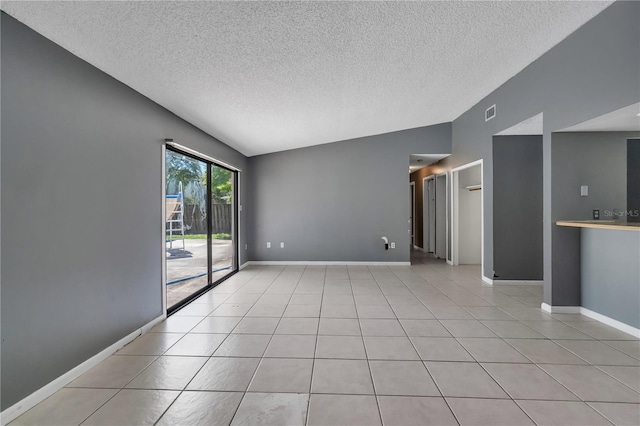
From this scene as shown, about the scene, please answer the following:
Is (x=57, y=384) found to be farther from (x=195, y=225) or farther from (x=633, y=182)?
(x=633, y=182)

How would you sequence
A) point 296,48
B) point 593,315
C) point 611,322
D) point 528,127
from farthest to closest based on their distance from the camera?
1. point 528,127
2. point 593,315
3. point 611,322
4. point 296,48

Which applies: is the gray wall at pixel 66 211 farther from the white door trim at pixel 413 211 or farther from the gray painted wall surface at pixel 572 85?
the white door trim at pixel 413 211

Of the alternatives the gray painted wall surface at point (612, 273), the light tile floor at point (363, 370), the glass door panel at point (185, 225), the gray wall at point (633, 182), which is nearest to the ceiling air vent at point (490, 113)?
the gray wall at point (633, 182)

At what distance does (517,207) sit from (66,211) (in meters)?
5.62

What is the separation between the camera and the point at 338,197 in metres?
5.97

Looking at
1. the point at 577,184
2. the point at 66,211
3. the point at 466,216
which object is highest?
the point at 577,184

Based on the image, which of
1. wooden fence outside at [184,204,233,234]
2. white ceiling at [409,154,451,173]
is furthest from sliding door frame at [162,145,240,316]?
white ceiling at [409,154,451,173]

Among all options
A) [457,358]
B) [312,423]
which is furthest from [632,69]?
[312,423]

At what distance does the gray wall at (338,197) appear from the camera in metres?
5.87

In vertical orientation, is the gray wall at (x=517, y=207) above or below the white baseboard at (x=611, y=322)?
above

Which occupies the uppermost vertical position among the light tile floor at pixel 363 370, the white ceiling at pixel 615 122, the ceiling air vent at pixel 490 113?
the ceiling air vent at pixel 490 113

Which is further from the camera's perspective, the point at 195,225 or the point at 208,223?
the point at 208,223

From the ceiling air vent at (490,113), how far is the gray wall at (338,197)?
1389 mm

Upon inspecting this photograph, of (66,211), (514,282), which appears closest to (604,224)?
(514,282)
